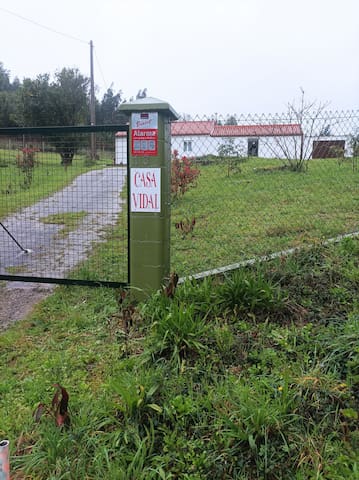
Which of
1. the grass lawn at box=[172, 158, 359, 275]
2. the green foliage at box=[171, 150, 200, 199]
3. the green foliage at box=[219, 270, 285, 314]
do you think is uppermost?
the green foliage at box=[171, 150, 200, 199]

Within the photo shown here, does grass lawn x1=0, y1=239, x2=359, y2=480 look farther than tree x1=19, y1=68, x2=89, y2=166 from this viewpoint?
No

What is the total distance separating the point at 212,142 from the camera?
13.8 feet

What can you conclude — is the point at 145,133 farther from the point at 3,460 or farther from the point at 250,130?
the point at 3,460

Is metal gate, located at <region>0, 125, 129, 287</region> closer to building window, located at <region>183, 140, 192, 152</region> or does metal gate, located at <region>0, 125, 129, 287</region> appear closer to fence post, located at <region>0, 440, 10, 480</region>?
building window, located at <region>183, 140, 192, 152</region>

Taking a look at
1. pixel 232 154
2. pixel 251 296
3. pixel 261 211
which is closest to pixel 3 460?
pixel 251 296

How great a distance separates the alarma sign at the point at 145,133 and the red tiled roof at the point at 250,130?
1.04 m

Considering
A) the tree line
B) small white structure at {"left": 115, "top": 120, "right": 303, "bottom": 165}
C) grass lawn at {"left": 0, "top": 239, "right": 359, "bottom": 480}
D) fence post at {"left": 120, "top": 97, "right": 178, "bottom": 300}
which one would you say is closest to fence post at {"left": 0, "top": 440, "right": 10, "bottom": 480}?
grass lawn at {"left": 0, "top": 239, "right": 359, "bottom": 480}

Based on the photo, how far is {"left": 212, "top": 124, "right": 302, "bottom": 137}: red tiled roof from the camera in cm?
397

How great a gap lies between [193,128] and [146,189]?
4.84ft

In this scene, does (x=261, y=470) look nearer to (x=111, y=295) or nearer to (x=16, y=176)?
(x=111, y=295)

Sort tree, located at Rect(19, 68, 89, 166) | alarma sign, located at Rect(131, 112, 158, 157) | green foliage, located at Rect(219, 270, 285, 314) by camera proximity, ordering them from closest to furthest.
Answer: green foliage, located at Rect(219, 270, 285, 314)
alarma sign, located at Rect(131, 112, 158, 157)
tree, located at Rect(19, 68, 89, 166)

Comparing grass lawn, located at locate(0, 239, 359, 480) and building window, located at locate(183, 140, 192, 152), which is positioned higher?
building window, located at locate(183, 140, 192, 152)

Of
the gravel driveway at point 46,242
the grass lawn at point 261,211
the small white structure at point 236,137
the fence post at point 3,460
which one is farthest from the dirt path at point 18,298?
the small white structure at point 236,137

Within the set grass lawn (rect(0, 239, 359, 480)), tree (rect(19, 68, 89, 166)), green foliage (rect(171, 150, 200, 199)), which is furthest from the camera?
tree (rect(19, 68, 89, 166))
